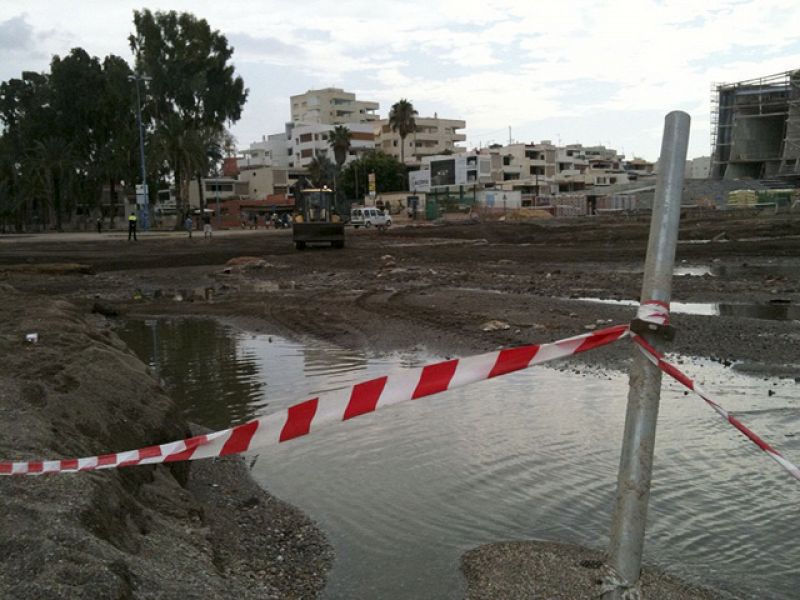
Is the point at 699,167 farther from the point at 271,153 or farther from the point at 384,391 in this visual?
the point at 384,391

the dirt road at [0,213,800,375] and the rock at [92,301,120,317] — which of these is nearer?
the dirt road at [0,213,800,375]

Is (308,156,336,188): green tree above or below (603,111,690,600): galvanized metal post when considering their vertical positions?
above

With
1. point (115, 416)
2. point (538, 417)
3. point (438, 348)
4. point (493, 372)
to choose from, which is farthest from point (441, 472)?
point (438, 348)

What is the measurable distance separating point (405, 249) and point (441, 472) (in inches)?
1089

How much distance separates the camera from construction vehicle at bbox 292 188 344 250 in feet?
113

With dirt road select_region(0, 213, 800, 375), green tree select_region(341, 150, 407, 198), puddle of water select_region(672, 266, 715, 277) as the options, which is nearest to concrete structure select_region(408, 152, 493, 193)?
green tree select_region(341, 150, 407, 198)

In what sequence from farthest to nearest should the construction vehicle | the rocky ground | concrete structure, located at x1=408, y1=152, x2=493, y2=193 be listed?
1. concrete structure, located at x1=408, y1=152, x2=493, y2=193
2. the construction vehicle
3. the rocky ground

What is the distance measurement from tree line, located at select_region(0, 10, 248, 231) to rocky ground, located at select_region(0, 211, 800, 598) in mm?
37525

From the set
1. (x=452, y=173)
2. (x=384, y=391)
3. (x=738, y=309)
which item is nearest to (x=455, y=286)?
(x=738, y=309)

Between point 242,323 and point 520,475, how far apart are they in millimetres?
10140

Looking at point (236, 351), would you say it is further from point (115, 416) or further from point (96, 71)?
point (96, 71)

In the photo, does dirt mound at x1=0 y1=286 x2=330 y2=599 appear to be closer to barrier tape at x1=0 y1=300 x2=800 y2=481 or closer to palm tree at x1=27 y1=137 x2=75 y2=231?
barrier tape at x1=0 y1=300 x2=800 y2=481

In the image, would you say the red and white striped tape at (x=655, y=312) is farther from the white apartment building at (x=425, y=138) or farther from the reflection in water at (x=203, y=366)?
the white apartment building at (x=425, y=138)

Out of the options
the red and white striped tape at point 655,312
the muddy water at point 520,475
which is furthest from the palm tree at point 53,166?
the red and white striped tape at point 655,312
